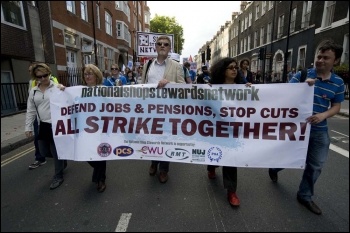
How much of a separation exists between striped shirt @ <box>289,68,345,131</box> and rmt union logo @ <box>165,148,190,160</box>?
1540mm

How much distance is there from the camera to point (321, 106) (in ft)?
8.70

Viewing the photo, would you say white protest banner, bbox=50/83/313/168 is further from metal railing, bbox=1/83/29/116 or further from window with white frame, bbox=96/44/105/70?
window with white frame, bbox=96/44/105/70

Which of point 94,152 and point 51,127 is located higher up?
point 51,127

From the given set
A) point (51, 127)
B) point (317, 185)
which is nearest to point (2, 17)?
point (51, 127)

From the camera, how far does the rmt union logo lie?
3027mm

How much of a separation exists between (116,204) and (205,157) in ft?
4.15

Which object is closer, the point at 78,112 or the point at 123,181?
the point at 78,112

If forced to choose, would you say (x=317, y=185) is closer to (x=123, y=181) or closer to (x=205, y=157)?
(x=205, y=157)

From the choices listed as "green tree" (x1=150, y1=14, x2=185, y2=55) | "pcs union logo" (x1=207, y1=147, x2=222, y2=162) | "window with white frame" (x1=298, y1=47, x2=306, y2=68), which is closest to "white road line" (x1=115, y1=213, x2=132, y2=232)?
"pcs union logo" (x1=207, y1=147, x2=222, y2=162)

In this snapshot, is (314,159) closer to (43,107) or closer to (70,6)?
(43,107)

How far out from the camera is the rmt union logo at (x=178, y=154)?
119 inches

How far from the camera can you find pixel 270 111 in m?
2.87

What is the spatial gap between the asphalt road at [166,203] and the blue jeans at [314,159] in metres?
0.22

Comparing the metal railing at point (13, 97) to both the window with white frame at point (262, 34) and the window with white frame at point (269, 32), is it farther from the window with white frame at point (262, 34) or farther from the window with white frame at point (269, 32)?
the window with white frame at point (262, 34)
